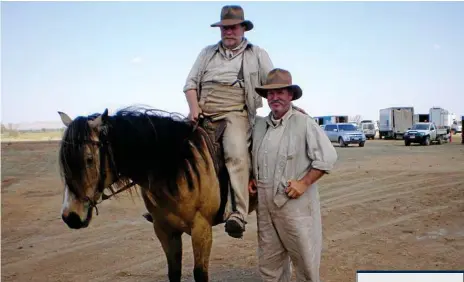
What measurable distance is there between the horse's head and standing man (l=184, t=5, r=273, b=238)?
1.04m

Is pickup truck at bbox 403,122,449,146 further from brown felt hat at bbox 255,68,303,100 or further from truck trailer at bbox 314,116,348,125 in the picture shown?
brown felt hat at bbox 255,68,303,100

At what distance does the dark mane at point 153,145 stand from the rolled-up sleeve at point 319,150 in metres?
0.96

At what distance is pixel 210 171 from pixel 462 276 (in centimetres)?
264

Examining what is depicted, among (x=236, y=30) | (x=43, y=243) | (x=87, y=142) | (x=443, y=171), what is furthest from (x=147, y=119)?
(x=443, y=171)

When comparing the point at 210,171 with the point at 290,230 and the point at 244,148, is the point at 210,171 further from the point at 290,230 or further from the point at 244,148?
the point at 290,230

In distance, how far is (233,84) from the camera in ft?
14.6

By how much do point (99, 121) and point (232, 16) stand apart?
1577 mm

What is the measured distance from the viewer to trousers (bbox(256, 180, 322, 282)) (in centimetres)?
397

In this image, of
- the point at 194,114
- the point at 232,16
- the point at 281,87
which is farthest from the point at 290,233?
the point at 232,16

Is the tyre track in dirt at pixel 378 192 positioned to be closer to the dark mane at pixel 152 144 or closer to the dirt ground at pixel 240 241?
the dirt ground at pixel 240 241

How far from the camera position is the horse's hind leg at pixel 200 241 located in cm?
418

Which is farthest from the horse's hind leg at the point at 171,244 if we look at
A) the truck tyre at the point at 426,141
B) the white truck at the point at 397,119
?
the white truck at the point at 397,119

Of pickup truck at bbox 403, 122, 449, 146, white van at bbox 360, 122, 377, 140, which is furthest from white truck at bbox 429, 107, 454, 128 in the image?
pickup truck at bbox 403, 122, 449, 146

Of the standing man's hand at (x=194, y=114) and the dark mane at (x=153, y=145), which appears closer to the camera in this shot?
the dark mane at (x=153, y=145)
